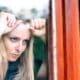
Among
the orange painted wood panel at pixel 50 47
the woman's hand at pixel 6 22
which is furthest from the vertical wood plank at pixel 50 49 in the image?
the woman's hand at pixel 6 22

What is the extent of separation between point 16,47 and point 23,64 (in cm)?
6

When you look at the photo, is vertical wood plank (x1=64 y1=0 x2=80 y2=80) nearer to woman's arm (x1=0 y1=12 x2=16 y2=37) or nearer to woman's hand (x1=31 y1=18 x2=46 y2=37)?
woman's hand (x1=31 y1=18 x2=46 y2=37)

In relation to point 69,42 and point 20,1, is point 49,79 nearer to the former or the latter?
point 69,42

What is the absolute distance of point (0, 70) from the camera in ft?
2.31

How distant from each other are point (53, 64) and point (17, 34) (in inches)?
6.0

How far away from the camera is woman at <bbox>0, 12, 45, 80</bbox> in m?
0.71

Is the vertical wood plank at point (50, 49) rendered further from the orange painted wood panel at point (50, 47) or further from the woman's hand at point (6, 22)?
the woman's hand at point (6, 22)

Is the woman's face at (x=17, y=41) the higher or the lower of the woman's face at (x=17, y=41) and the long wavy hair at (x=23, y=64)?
the higher

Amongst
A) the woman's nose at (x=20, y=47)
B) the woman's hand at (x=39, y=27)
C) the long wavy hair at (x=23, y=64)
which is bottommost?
the long wavy hair at (x=23, y=64)

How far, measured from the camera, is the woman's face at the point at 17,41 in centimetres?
72

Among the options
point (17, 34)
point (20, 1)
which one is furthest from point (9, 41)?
point (20, 1)

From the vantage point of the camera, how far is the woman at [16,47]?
71cm

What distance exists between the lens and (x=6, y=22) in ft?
2.38

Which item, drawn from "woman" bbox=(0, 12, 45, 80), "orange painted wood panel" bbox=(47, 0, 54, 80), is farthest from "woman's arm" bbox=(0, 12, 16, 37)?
"orange painted wood panel" bbox=(47, 0, 54, 80)
